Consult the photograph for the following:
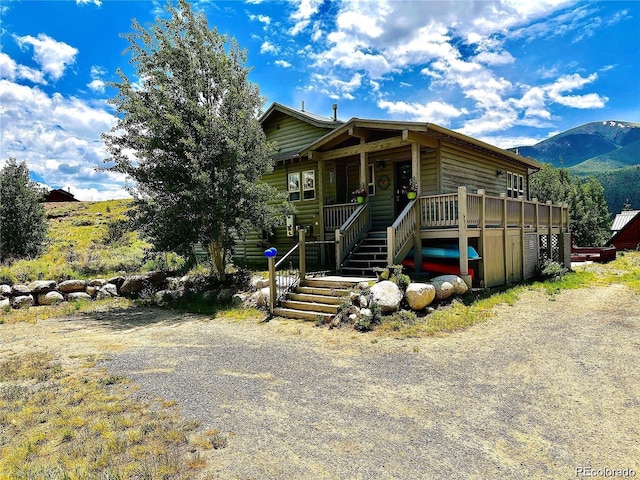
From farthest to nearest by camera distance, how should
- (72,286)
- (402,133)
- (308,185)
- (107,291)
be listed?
1. (308,185)
2. (107,291)
3. (72,286)
4. (402,133)

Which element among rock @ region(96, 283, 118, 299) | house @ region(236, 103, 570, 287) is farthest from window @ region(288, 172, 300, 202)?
rock @ region(96, 283, 118, 299)

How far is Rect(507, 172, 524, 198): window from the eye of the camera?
57.7 feet

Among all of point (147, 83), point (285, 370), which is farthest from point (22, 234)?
point (285, 370)

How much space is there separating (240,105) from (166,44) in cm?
278

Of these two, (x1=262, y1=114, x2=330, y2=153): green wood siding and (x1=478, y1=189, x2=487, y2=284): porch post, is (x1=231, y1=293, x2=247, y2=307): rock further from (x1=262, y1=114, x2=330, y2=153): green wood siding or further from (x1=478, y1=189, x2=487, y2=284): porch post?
(x1=262, y1=114, x2=330, y2=153): green wood siding

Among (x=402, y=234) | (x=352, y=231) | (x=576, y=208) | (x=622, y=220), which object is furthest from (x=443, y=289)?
(x=622, y=220)

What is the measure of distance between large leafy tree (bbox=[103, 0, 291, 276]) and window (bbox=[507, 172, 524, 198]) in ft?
37.9

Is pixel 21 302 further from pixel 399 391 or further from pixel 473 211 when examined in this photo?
pixel 473 211

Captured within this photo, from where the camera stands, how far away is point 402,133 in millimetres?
11367

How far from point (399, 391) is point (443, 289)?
4.88 metres

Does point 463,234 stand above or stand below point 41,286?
above

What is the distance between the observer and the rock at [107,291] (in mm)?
12898

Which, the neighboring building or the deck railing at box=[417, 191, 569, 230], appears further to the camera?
the neighboring building

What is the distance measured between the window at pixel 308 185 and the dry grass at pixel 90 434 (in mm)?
11344
